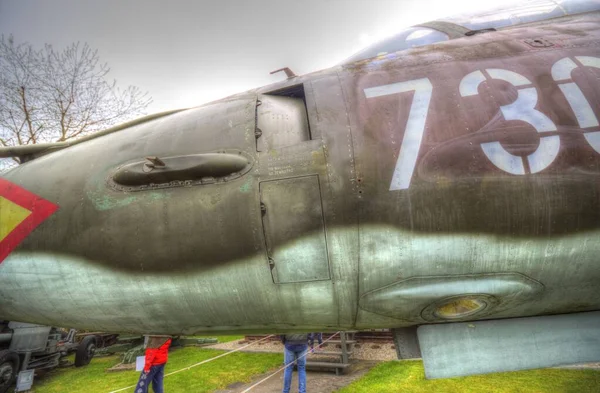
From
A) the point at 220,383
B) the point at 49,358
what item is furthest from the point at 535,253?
the point at 49,358

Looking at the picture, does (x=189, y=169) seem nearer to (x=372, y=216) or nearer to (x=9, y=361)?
(x=372, y=216)

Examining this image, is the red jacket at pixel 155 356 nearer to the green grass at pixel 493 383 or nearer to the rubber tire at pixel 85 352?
the green grass at pixel 493 383

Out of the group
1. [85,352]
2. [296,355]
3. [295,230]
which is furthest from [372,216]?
[85,352]

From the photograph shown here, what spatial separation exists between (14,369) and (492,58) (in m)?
13.2

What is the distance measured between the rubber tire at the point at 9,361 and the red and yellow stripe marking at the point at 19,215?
9.97 meters

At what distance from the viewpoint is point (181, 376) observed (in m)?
9.53

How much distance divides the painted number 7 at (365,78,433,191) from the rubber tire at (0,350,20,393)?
12114 millimetres

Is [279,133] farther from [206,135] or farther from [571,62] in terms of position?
[571,62]

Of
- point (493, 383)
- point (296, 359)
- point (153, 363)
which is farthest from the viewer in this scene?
point (296, 359)

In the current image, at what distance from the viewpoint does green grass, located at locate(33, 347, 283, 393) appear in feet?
28.8

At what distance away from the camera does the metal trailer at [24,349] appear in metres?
9.20

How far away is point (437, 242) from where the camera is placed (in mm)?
1947

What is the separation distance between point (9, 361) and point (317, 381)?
28.7ft

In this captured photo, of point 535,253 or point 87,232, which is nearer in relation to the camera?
point 535,253
